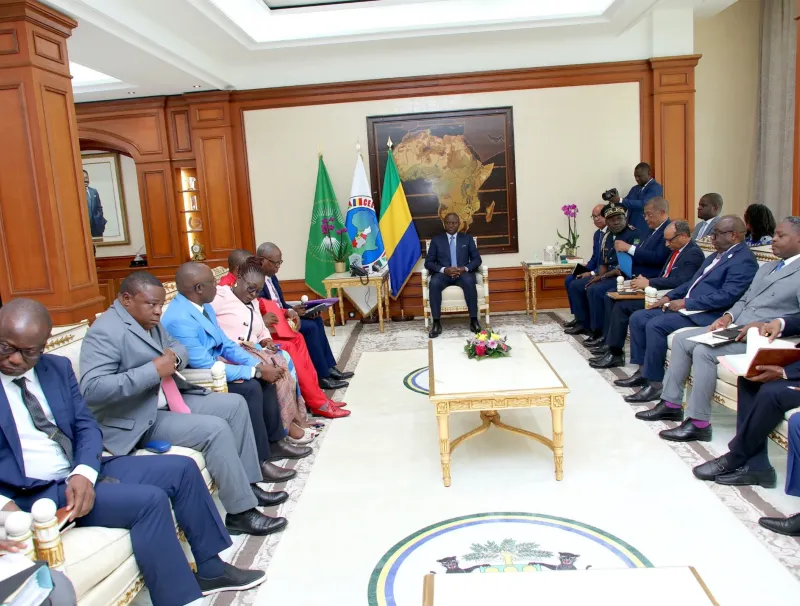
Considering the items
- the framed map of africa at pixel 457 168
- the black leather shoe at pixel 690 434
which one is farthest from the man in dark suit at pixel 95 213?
the black leather shoe at pixel 690 434

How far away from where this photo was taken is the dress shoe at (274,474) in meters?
3.74

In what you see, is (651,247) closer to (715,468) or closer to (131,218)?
(715,468)

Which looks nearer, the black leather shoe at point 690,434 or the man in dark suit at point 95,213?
the black leather shoe at point 690,434

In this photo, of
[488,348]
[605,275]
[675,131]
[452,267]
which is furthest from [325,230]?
[675,131]

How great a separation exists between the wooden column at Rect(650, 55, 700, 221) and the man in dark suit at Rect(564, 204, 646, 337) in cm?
137

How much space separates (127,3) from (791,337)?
5.35m

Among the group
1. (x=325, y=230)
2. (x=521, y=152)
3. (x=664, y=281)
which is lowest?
(x=664, y=281)

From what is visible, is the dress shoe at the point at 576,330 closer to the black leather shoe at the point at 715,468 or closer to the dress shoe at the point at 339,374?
the dress shoe at the point at 339,374

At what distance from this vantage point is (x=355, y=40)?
7.04m

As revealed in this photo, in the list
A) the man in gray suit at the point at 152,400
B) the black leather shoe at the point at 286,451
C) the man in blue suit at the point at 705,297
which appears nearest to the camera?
the man in gray suit at the point at 152,400

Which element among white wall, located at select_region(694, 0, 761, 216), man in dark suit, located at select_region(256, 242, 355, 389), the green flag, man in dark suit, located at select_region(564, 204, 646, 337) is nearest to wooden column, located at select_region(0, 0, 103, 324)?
man in dark suit, located at select_region(256, 242, 355, 389)

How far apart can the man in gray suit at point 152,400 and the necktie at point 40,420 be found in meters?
0.32

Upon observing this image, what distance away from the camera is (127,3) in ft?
16.8

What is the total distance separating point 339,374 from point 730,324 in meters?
3.16
